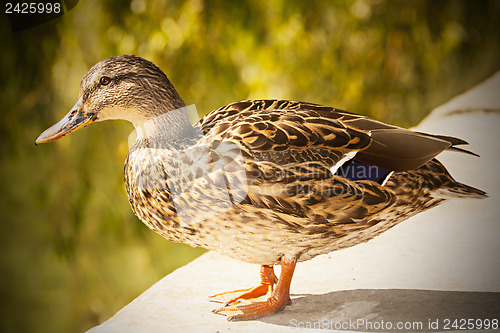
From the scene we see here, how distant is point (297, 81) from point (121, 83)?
1436 mm

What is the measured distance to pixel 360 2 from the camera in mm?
2906

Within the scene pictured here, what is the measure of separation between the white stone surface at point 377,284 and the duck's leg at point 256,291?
2.1 inches

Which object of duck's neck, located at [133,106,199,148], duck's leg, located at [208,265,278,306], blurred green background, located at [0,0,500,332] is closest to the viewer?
duck's neck, located at [133,106,199,148]

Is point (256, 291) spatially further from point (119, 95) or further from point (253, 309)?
point (119, 95)

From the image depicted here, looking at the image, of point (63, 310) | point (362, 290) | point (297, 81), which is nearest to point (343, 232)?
point (362, 290)

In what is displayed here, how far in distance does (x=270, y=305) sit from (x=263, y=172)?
0.46 m

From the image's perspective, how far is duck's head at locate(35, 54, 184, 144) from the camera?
58.7 inches

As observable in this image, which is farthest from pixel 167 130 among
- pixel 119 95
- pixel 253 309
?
pixel 253 309

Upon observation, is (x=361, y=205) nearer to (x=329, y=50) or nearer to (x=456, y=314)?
(x=456, y=314)

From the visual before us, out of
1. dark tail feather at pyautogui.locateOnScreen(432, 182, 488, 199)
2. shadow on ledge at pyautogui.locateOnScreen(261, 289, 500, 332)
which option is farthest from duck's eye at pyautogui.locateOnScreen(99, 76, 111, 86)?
dark tail feather at pyautogui.locateOnScreen(432, 182, 488, 199)

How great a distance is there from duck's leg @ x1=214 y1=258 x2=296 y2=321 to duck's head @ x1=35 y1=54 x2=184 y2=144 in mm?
609

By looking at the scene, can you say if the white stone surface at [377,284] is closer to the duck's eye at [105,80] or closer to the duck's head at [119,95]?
the duck's head at [119,95]

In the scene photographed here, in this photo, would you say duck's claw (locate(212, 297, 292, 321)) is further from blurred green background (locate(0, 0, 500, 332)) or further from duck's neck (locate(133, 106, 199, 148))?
blurred green background (locate(0, 0, 500, 332))

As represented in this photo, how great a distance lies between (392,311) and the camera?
5.14 ft
